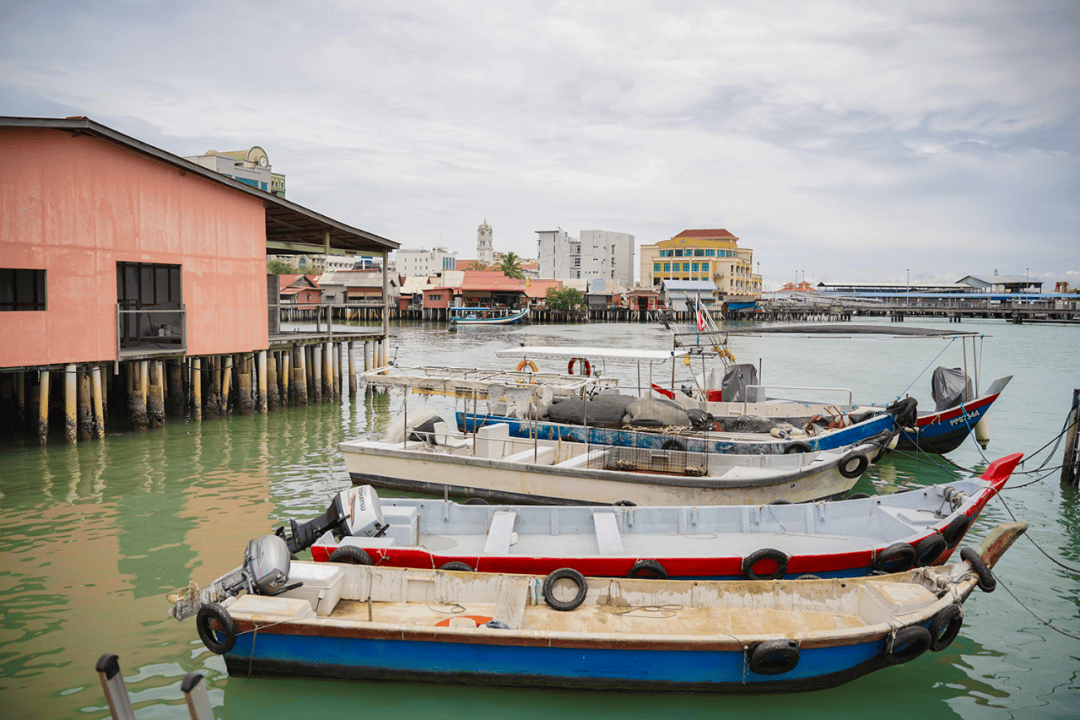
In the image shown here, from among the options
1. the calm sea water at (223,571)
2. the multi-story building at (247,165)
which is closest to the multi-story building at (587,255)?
the multi-story building at (247,165)

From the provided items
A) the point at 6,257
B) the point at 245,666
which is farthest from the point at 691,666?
the point at 6,257

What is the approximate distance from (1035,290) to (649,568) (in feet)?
481

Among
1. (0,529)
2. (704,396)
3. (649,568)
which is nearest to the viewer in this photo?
(649,568)

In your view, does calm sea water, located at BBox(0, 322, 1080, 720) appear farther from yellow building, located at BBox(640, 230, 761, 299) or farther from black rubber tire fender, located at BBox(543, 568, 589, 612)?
yellow building, located at BBox(640, 230, 761, 299)

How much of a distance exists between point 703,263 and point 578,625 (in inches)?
3502

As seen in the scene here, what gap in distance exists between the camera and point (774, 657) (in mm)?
6113

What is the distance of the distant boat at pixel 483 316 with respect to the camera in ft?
234

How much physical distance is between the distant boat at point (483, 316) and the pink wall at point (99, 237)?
51.4 meters

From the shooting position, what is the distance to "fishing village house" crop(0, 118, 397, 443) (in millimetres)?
14906

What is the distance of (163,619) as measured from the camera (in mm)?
7887

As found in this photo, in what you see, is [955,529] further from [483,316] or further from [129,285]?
[483,316]

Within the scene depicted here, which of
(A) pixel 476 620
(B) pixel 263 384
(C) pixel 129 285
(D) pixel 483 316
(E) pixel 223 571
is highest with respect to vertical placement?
(C) pixel 129 285

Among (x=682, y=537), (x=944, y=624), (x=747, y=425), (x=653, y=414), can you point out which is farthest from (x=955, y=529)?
(x=747, y=425)

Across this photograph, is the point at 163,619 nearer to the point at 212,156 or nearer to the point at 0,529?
the point at 0,529
